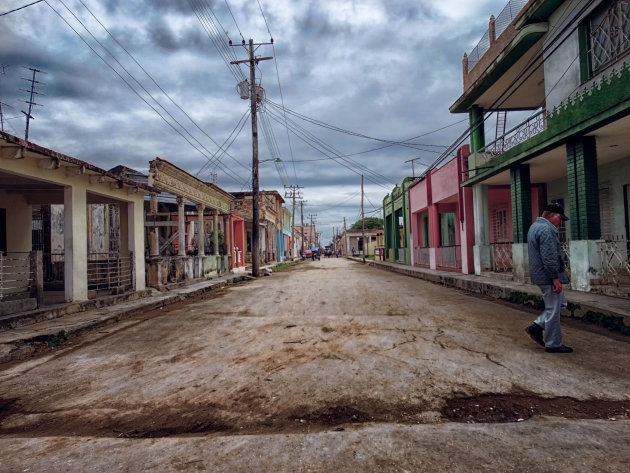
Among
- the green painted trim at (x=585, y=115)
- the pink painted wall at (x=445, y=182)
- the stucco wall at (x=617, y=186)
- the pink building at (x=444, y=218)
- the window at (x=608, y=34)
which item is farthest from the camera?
the pink painted wall at (x=445, y=182)

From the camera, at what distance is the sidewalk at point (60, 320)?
5875 mm

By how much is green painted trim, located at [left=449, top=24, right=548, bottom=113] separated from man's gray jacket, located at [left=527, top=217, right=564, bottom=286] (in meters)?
8.27

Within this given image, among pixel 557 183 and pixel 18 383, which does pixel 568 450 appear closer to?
pixel 18 383

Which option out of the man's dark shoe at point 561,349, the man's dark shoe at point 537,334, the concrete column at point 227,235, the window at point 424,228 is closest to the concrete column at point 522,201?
the man's dark shoe at point 537,334

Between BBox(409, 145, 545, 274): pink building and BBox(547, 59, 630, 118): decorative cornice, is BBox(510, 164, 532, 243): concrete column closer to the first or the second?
BBox(409, 145, 545, 274): pink building

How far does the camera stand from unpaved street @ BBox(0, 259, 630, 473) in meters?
2.48

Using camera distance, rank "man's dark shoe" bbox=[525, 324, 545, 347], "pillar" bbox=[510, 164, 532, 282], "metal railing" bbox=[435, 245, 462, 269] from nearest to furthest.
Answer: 1. "man's dark shoe" bbox=[525, 324, 545, 347]
2. "pillar" bbox=[510, 164, 532, 282]
3. "metal railing" bbox=[435, 245, 462, 269]

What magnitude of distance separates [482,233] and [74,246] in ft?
43.4

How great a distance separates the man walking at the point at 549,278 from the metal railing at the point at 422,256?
57.2ft

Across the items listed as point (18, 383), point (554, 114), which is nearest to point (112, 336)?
point (18, 383)

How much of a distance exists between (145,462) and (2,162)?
7.01 m

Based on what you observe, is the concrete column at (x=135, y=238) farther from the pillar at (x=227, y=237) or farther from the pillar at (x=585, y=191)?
the pillar at (x=585, y=191)

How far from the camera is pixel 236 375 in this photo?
421 centimetres

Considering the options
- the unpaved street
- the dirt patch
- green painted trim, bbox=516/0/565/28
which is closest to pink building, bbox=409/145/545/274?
green painted trim, bbox=516/0/565/28
